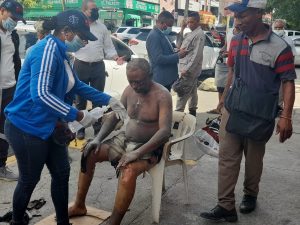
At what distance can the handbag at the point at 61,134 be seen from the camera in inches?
114

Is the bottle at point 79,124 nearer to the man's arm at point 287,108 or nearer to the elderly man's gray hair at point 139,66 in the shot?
the elderly man's gray hair at point 139,66

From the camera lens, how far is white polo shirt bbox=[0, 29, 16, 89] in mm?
4219

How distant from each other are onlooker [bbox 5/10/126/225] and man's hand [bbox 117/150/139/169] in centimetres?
41

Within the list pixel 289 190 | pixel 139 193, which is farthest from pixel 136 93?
pixel 289 190

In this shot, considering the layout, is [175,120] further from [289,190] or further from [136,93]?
[289,190]

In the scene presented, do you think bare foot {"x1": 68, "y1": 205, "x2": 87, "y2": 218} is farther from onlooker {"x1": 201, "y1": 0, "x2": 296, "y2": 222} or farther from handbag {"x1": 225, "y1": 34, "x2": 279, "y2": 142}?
handbag {"x1": 225, "y1": 34, "x2": 279, "y2": 142}

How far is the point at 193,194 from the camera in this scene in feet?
13.3

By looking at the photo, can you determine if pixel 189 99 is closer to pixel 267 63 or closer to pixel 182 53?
pixel 182 53

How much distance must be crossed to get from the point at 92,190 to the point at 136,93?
44.4 inches

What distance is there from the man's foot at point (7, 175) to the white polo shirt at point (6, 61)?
0.85m

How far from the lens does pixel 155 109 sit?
3516 mm

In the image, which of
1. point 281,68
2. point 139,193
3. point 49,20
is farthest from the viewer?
point 139,193

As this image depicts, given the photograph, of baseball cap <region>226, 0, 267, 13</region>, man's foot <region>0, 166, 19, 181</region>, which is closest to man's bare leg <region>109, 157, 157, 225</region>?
baseball cap <region>226, 0, 267, 13</region>

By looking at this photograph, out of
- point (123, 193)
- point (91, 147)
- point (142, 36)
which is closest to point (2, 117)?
point (91, 147)
